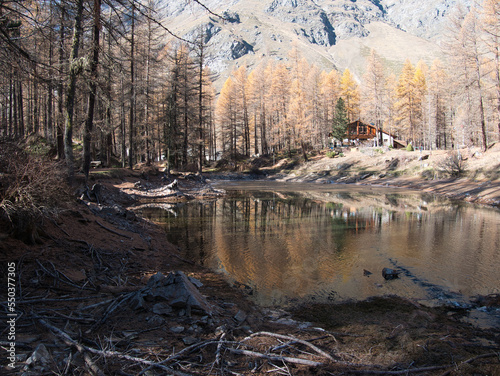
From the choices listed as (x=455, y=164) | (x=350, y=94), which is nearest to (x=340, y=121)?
(x=350, y=94)

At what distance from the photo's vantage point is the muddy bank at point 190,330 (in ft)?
11.3

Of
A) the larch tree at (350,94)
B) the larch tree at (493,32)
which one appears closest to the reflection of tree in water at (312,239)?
the larch tree at (493,32)

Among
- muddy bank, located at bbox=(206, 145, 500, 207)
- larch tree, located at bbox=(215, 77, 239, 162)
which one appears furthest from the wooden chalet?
larch tree, located at bbox=(215, 77, 239, 162)

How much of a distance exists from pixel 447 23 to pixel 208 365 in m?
45.3

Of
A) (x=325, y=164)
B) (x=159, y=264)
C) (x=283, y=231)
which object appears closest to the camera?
(x=159, y=264)

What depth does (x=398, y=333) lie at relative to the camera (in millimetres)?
4891

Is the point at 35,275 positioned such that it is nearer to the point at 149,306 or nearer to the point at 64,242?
the point at 64,242

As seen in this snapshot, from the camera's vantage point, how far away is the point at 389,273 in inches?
336

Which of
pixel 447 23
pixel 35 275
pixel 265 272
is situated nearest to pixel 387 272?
pixel 265 272

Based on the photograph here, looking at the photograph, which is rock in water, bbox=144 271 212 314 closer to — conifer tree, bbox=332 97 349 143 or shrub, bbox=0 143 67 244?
shrub, bbox=0 143 67 244

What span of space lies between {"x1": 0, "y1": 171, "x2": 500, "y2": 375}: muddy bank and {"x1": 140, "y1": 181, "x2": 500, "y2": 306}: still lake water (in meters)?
1.00

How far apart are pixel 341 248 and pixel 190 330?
831cm

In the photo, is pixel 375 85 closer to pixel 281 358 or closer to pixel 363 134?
pixel 363 134

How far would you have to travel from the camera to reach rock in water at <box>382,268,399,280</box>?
847 cm
